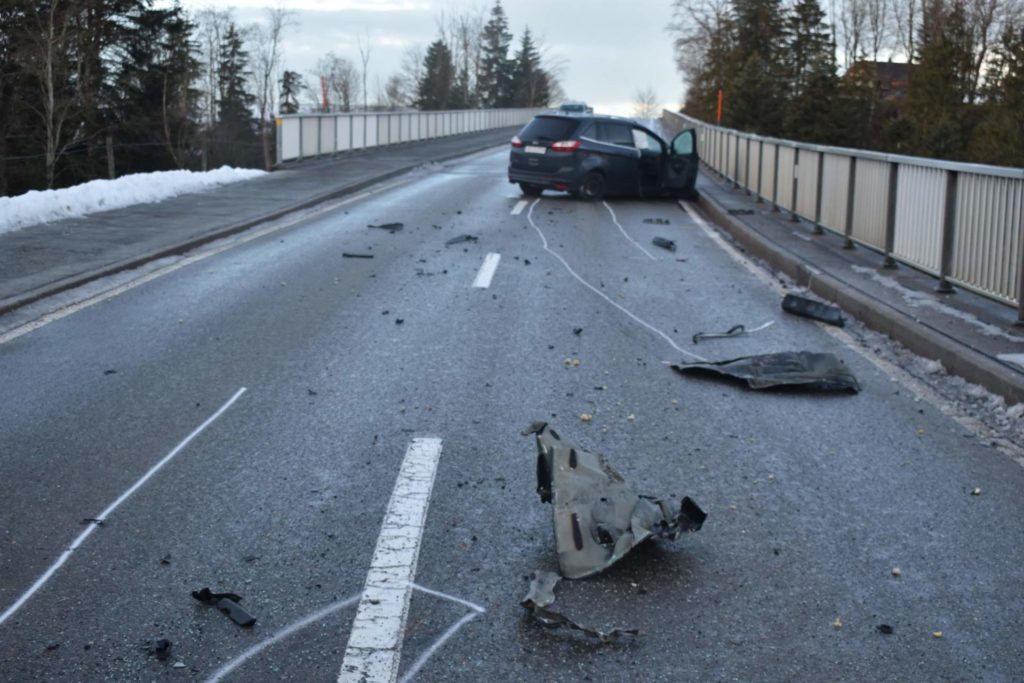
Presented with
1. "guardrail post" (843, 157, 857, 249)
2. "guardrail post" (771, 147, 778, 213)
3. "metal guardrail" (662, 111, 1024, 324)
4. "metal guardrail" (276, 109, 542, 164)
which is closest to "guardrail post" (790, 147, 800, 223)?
"metal guardrail" (662, 111, 1024, 324)

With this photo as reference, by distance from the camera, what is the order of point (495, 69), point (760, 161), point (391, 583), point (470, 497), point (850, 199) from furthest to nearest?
1. point (495, 69)
2. point (760, 161)
3. point (850, 199)
4. point (470, 497)
5. point (391, 583)

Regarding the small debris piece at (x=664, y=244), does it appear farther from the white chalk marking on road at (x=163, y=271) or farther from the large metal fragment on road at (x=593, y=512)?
the large metal fragment on road at (x=593, y=512)

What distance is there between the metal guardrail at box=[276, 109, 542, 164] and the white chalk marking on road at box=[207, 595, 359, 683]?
85.7ft

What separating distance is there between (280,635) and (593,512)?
1449 mm

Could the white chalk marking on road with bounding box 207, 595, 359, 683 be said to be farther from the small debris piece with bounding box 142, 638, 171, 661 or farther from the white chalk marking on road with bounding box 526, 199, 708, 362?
the white chalk marking on road with bounding box 526, 199, 708, 362

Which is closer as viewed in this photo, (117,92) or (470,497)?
(470,497)

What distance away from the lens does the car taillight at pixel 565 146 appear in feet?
71.3

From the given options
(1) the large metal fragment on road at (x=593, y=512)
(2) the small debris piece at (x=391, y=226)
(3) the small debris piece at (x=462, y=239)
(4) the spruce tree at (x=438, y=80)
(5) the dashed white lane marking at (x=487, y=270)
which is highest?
(4) the spruce tree at (x=438, y=80)

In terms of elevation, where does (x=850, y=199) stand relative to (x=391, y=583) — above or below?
above

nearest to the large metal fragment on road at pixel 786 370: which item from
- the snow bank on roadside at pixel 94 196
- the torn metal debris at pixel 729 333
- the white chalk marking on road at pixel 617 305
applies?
the white chalk marking on road at pixel 617 305

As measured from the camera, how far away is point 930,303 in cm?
1002

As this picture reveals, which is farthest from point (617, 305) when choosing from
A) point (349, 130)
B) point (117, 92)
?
point (117, 92)

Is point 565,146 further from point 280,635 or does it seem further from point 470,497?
point 280,635

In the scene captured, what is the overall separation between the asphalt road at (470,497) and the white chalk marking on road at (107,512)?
0.09 feet
